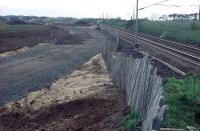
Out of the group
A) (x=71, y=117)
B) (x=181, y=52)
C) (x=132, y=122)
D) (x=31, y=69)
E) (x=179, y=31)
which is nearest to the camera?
(x=132, y=122)

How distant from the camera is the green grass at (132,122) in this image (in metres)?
10.9

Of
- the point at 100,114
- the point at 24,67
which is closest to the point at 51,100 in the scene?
the point at 100,114

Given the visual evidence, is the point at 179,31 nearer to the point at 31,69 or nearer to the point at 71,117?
the point at 31,69

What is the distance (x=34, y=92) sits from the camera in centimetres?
2098

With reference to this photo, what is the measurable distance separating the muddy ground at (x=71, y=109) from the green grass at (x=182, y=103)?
4.02 ft

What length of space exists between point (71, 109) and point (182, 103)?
15.7 ft

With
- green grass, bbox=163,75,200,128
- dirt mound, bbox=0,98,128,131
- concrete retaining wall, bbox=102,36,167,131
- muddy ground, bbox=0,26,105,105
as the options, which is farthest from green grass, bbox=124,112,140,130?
muddy ground, bbox=0,26,105,105

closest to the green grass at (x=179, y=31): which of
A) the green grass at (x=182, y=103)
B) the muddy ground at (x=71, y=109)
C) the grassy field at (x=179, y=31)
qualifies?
the grassy field at (x=179, y=31)

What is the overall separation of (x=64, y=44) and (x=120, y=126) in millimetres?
40355

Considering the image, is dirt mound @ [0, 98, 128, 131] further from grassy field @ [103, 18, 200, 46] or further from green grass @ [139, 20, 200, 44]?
green grass @ [139, 20, 200, 44]

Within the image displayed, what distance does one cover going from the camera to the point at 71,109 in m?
15.9

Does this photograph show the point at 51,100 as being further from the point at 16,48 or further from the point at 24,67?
the point at 16,48

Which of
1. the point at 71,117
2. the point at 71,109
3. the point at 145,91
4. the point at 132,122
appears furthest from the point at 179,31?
the point at 132,122

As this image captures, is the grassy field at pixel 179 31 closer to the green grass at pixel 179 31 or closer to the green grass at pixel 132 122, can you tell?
the green grass at pixel 179 31
